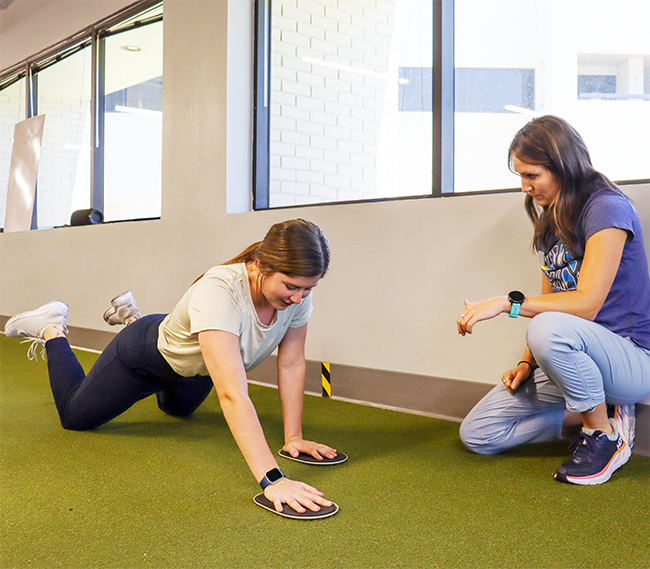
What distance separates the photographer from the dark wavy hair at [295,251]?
1.54 m

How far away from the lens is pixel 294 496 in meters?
1.47

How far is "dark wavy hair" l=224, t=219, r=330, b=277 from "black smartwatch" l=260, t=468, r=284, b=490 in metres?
0.49

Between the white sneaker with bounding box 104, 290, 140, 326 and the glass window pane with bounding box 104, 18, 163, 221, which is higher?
the glass window pane with bounding box 104, 18, 163, 221

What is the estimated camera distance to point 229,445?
2098mm

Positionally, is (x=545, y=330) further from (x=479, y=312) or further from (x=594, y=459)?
(x=594, y=459)

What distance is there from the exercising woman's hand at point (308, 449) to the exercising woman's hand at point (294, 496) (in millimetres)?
390

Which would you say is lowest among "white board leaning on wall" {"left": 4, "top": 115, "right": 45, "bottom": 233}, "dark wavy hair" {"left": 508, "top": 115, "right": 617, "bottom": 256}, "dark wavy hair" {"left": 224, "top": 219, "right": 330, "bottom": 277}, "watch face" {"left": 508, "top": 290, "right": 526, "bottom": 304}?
"watch face" {"left": 508, "top": 290, "right": 526, "bottom": 304}

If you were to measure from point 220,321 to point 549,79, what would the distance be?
5.44ft

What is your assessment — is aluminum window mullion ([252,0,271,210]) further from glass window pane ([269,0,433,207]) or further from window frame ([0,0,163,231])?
window frame ([0,0,163,231])

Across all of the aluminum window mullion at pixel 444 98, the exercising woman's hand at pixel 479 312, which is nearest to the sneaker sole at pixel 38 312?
the aluminum window mullion at pixel 444 98

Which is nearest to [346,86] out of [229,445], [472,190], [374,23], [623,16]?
[374,23]

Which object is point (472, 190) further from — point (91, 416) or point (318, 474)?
point (91, 416)

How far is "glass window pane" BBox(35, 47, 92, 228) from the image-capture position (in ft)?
16.6

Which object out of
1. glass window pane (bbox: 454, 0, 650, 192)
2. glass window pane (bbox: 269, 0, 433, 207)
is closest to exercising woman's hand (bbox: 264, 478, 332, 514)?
glass window pane (bbox: 454, 0, 650, 192)
